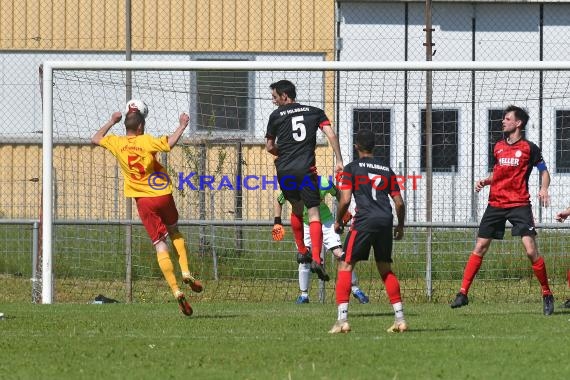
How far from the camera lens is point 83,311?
1312cm

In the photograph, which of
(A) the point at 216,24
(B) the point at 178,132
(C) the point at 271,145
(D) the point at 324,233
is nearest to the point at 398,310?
(B) the point at 178,132

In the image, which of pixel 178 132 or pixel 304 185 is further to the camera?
pixel 304 185

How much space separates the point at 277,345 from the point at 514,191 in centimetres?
393

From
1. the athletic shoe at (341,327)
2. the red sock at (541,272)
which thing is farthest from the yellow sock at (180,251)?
the red sock at (541,272)

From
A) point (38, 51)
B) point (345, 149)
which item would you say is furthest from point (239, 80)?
point (38, 51)

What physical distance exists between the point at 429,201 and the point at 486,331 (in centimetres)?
544

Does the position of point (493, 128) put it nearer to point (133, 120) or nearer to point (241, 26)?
point (133, 120)

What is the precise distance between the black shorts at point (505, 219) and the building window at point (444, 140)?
3.58 metres

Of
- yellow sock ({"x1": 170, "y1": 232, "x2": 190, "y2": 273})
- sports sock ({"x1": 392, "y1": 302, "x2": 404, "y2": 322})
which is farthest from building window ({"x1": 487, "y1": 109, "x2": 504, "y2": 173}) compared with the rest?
sports sock ({"x1": 392, "y1": 302, "x2": 404, "y2": 322})

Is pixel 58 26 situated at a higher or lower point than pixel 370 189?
higher

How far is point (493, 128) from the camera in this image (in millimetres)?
16109

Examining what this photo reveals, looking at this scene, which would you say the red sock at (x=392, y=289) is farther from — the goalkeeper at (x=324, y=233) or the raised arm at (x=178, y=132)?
the goalkeeper at (x=324, y=233)

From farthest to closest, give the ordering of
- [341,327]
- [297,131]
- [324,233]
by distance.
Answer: [324,233] < [297,131] < [341,327]

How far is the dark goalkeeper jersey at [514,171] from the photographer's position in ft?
40.9
